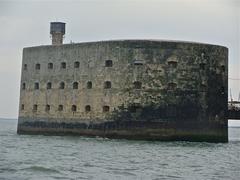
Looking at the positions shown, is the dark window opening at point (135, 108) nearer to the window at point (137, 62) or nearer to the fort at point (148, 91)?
the fort at point (148, 91)

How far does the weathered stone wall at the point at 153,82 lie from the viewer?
2548 centimetres

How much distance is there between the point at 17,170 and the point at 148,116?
466 inches

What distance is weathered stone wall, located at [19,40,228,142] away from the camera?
25.5 m

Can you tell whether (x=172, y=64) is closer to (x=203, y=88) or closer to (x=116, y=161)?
(x=203, y=88)

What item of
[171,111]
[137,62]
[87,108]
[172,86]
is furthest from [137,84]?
[87,108]

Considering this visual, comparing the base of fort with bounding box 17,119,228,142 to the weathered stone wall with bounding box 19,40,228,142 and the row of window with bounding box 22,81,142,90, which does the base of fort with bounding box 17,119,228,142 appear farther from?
the row of window with bounding box 22,81,142,90

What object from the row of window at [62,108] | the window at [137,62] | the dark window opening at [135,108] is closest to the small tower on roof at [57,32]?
the row of window at [62,108]

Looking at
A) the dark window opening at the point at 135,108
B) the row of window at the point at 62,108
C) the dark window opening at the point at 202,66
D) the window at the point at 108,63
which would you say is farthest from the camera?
the window at the point at 108,63

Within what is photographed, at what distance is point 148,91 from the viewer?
2558cm

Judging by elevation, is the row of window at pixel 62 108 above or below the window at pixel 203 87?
below

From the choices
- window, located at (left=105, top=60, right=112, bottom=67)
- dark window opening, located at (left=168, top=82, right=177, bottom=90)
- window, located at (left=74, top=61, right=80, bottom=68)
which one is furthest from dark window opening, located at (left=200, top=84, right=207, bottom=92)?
window, located at (left=74, top=61, right=80, bottom=68)

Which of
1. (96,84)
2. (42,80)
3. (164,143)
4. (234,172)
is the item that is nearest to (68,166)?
(234,172)

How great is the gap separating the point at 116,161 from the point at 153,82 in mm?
9470

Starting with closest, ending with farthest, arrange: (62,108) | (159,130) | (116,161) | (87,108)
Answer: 1. (116,161)
2. (159,130)
3. (87,108)
4. (62,108)
